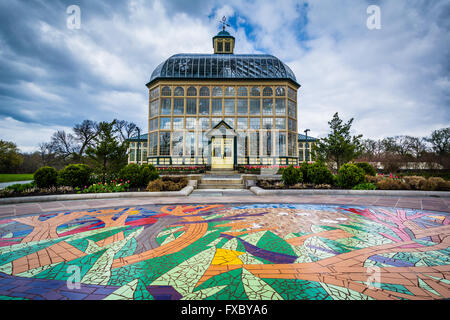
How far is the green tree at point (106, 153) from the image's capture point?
1067cm

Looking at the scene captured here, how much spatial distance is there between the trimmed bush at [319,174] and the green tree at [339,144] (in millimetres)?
2802

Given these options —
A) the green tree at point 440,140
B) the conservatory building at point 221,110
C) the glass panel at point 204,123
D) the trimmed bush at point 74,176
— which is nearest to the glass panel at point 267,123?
the conservatory building at point 221,110

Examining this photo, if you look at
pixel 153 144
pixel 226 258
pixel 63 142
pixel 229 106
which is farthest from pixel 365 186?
pixel 63 142

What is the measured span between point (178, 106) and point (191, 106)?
1826 millimetres

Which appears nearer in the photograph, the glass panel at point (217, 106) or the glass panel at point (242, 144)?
the glass panel at point (242, 144)

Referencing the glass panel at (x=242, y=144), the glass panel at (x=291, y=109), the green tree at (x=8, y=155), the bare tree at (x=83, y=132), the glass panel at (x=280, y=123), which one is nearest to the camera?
the green tree at (x=8, y=155)

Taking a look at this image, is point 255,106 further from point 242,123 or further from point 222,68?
point 222,68

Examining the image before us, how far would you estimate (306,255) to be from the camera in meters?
2.80

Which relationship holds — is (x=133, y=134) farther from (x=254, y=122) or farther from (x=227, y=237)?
(x=227, y=237)

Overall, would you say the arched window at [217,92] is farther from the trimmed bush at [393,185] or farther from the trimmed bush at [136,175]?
the trimmed bush at [393,185]

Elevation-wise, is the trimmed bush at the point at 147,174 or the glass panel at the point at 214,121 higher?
the glass panel at the point at 214,121

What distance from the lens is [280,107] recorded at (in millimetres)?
25969

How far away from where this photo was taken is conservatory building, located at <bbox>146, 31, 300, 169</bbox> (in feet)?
82.5
